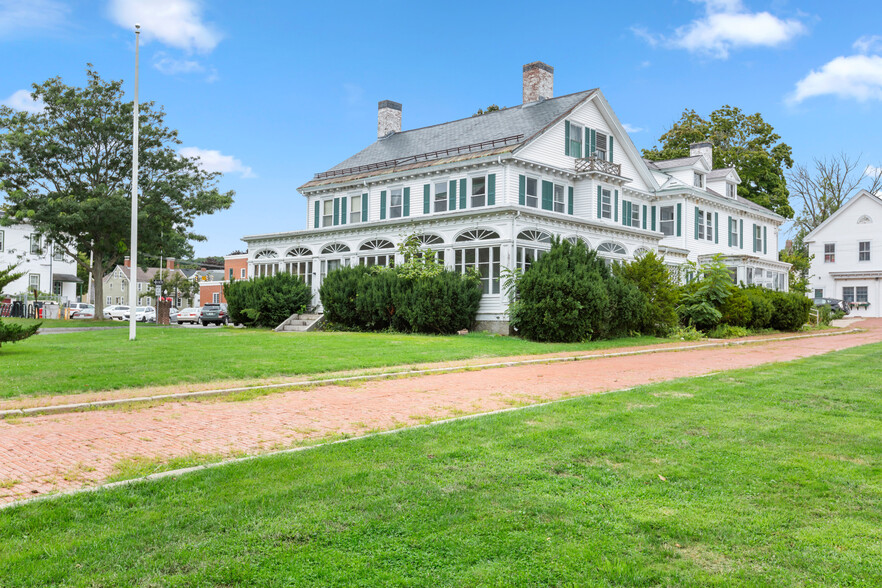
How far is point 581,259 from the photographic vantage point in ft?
72.8

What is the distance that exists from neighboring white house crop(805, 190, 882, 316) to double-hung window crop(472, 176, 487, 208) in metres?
36.6

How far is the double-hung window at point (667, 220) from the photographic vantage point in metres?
37.1

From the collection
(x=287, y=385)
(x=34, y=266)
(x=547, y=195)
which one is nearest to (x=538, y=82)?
(x=547, y=195)

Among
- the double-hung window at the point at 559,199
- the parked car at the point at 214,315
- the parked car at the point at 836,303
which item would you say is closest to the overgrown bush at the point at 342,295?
the double-hung window at the point at 559,199

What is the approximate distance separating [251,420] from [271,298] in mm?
21150

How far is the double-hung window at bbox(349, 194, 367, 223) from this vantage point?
34.5 meters

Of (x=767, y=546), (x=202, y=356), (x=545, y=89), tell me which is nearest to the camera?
(x=767, y=546)

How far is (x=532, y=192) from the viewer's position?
30125 millimetres

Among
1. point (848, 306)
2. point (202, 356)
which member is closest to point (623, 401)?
point (202, 356)

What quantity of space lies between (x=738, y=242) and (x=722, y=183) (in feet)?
12.5

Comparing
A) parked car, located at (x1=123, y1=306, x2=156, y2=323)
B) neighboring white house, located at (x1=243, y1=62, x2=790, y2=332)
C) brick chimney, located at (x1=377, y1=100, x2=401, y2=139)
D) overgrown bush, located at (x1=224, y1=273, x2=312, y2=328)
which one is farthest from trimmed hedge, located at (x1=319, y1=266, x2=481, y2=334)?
parked car, located at (x1=123, y1=306, x2=156, y2=323)

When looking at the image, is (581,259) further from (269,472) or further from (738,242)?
(738,242)

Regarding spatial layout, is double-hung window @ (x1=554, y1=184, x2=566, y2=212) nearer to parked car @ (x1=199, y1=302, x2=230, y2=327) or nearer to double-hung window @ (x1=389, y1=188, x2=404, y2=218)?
double-hung window @ (x1=389, y1=188, x2=404, y2=218)

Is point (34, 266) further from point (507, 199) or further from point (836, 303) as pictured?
point (836, 303)
